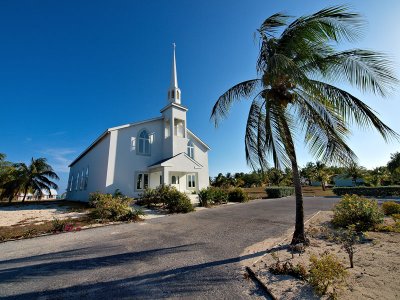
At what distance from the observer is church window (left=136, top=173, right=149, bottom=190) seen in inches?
767

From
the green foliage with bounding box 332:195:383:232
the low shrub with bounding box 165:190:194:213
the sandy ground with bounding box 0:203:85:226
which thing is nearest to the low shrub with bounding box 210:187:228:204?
the low shrub with bounding box 165:190:194:213

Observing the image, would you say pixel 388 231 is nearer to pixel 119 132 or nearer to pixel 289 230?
pixel 289 230

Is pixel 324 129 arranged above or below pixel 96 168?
below

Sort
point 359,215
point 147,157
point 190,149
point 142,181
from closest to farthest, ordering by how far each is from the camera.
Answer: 1. point 359,215
2. point 142,181
3. point 147,157
4. point 190,149

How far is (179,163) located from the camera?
19.8 metres

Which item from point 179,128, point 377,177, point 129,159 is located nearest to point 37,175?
point 129,159

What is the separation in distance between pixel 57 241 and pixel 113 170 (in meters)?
10.7

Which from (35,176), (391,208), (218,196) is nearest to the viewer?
(391,208)

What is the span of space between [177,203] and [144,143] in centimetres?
878

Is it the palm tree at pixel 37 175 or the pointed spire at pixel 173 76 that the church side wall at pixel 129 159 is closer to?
the pointed spire at pixel 173 76

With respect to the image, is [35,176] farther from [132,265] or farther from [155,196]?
[132,265]

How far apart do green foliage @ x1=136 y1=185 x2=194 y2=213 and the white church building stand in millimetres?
1823

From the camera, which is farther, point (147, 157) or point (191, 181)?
point (191, 181)

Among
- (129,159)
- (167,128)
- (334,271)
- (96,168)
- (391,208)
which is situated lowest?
(334,271)
